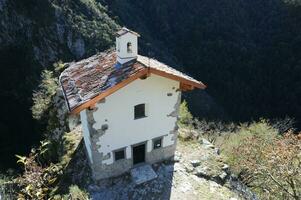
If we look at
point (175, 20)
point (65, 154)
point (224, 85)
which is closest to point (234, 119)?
point (224, 85)

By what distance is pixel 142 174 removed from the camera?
1852cm

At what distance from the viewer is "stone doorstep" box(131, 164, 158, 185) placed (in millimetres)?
18141

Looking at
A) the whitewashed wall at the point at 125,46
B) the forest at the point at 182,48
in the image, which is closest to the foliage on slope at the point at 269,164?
the whitewashed wall at the point at 125,46

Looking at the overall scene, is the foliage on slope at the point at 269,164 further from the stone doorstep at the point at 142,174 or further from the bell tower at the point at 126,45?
the bell tower at the point at 126,45

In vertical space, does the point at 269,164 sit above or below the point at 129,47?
below

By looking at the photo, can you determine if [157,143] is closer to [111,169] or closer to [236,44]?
[111,169]

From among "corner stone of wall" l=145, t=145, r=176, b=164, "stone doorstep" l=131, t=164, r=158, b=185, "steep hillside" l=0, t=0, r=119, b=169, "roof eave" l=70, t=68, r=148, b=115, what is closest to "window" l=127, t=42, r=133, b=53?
"roof eave" l=70, t=68, r=148, b=115

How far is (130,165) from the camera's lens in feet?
61.3

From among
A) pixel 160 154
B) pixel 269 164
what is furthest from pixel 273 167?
pixel 160 154

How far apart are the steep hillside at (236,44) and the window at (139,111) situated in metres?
41.0

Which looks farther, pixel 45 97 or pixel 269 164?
pixel 45 97

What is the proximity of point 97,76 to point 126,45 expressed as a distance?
2.28 m

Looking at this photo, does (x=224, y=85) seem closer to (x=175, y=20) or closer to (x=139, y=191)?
(x=175, y=20)

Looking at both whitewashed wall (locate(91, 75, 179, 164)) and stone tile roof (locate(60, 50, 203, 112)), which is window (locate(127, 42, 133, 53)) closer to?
stone tile roof (locate(60, 50, 203, 112))
